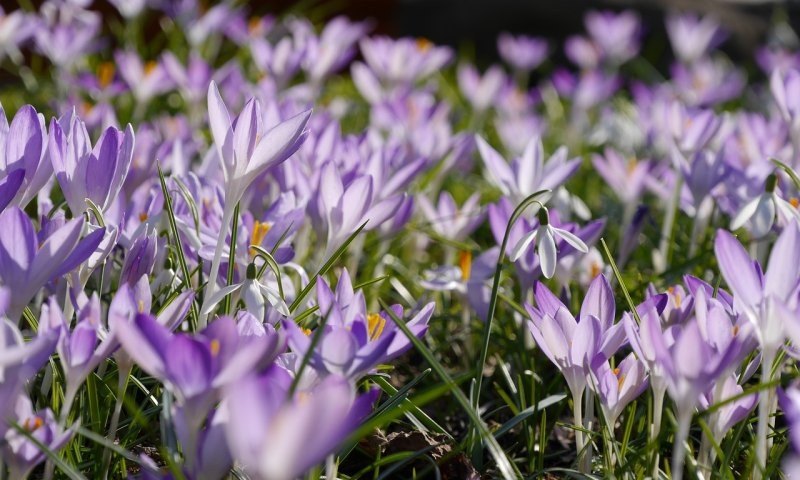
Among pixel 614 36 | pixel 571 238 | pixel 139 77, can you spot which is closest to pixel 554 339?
pixel 571 238

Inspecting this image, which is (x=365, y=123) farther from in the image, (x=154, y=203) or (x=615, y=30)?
(x=154, y=203)

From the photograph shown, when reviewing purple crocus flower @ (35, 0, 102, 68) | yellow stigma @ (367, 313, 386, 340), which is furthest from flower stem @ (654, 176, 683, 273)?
purple crocus flower @ (35, 0, 102, 68)

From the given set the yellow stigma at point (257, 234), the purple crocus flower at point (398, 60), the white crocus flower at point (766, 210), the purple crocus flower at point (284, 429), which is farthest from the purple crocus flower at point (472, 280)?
the purple crocus flower at point (398, 60)

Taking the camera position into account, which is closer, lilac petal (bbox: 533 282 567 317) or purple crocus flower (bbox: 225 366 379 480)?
purple crocus flower (bbox: 225 366 379 480)

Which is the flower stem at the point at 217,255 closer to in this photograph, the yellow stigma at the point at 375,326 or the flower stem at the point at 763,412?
the yellow stigma at the point at 375,326

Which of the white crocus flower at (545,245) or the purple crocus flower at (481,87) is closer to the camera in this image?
the white crocus flower at (545,245)

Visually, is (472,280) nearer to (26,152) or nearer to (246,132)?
(246,132)

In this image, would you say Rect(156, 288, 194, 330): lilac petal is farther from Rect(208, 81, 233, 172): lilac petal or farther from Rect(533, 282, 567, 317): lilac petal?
Rect(533, 282, 567, 317): lilac petal
